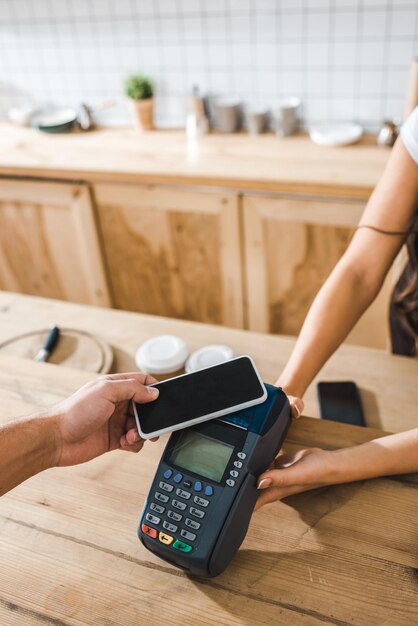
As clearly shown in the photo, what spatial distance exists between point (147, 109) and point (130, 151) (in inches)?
11.4

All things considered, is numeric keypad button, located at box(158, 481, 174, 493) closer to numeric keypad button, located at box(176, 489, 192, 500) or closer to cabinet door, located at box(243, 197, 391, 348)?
numeric keypad button, located at box(176, 489, 192, 500)

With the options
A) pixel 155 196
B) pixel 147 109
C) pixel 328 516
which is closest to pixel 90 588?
pixel 328 516

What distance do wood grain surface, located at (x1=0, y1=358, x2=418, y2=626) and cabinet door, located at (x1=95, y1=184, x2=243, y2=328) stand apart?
4.66 ft

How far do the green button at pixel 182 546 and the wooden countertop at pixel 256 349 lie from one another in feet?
1.25

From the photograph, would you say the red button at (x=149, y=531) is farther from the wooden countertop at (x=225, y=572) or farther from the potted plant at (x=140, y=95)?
the potted plant at (x=140, y=95)

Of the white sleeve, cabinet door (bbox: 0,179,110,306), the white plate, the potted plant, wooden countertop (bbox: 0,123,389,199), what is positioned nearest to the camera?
the white sleeve

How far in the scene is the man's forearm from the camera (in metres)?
0.64

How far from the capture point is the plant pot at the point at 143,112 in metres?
2.38

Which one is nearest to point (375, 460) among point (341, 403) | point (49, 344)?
point (341, 403)

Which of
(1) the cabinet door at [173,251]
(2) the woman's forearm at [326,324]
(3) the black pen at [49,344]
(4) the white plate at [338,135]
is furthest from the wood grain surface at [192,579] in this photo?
(4) the white plate at [338,135]

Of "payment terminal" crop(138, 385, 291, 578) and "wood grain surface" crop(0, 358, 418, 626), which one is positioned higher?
"payment terminal" crop(138, 385, 291, 578)

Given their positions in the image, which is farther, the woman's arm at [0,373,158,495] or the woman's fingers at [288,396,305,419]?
the woman's fingers at [288,396,305,419]

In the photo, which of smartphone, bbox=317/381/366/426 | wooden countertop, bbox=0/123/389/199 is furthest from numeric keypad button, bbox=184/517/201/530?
wooden countertop, bbox=0/123/389/199

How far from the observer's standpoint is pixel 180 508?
601 millimetres
